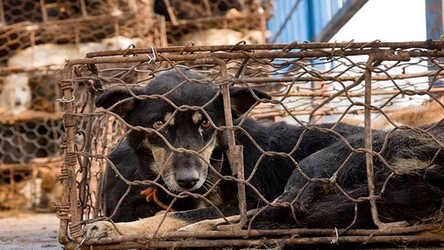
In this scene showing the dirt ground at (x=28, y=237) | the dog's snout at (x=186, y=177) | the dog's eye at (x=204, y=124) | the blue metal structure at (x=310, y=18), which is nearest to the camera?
the dog's snout at (x=186, y=177)

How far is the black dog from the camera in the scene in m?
2.94

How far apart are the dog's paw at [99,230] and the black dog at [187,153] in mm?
113

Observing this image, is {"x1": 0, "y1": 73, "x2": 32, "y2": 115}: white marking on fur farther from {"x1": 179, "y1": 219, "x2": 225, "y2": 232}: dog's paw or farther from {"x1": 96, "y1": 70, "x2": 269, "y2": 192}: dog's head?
{"x1": 179, "y1": 219, "x2": 225, "y2": 232}: dog's paw

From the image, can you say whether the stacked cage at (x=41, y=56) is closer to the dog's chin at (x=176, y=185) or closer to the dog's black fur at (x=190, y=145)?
the dog's black fur at (x=190, y=145)

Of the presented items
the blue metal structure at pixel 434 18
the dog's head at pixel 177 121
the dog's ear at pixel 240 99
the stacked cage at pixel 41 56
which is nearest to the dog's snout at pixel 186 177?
the dog's head at pixel 177 121

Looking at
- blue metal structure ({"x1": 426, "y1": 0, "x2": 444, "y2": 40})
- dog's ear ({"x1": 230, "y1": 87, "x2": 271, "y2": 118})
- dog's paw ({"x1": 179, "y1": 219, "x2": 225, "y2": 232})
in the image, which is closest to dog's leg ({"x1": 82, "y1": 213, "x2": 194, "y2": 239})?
dog's paw ({"x1": 179, "y1": 219, "x2": 225, "y2": 232})

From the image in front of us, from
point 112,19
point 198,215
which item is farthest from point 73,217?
point 112,19

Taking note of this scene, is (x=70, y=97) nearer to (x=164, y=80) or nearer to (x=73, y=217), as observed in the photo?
(x=73, y=217)

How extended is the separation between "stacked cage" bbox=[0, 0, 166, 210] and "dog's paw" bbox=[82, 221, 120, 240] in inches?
204

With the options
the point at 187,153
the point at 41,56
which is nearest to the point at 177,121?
the point at 187,153

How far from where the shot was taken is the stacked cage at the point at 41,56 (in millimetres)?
7789

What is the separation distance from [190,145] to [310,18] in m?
6.43

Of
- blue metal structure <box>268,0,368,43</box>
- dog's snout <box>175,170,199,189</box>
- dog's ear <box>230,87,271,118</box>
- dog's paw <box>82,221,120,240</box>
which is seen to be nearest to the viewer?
dog's paw <box>82,221,120,240</box>

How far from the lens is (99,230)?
253 cm
